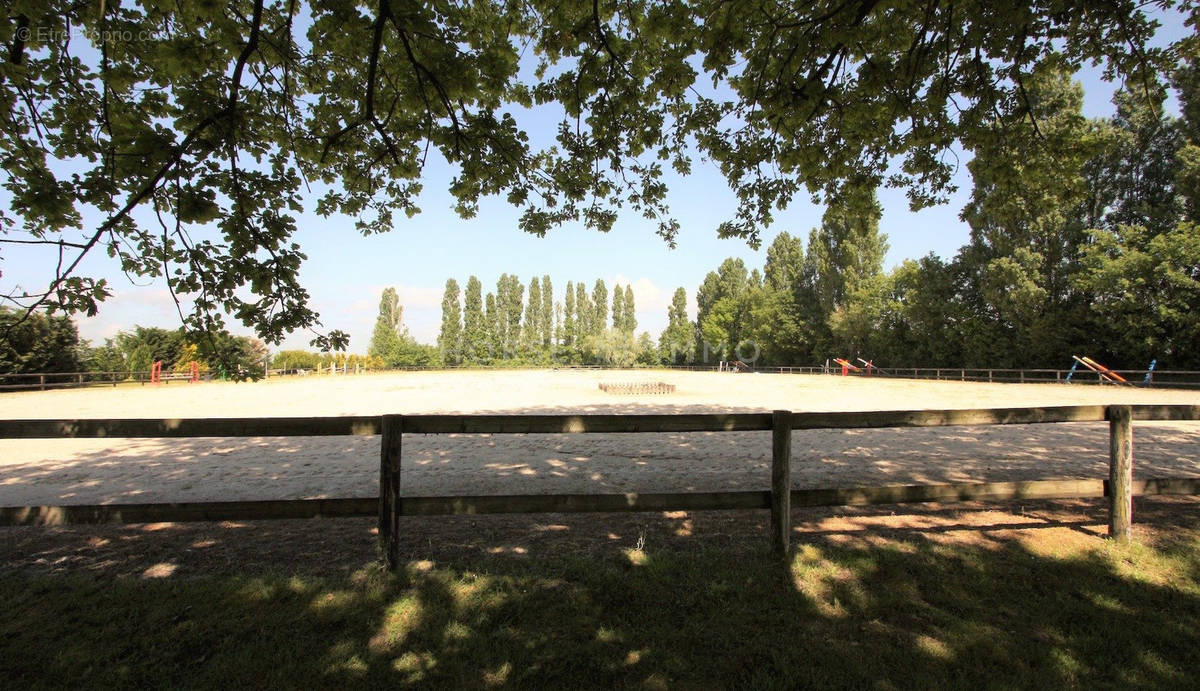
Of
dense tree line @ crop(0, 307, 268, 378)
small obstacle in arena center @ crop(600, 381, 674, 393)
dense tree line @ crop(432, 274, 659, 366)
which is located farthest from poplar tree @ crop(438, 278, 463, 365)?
small obstacle in arena center @ crop(600, 381, 674, 393)

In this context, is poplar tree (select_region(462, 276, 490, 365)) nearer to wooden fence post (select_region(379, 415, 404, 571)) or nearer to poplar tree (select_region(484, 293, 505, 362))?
poplar tree (select_region(484, 293, 505, 362))

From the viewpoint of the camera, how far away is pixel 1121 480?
4266 millimetres

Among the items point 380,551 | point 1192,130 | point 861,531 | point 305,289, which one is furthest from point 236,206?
point 1192,130

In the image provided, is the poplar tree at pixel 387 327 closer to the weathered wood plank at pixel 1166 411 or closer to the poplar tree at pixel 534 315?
the poplar tree at pixel 534 315

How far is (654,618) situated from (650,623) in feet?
0.19

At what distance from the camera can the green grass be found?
2.75 metres

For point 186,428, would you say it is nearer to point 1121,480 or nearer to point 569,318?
point 1121,480

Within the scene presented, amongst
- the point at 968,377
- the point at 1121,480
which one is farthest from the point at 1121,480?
the point at 968,377

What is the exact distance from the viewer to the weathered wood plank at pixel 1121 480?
166 inches

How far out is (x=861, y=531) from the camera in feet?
14.8

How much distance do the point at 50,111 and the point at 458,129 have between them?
149 inches

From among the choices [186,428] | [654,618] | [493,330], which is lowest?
[654,618]

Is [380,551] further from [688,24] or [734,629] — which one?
[688,24]

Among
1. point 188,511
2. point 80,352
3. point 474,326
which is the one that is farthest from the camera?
point 474,326
